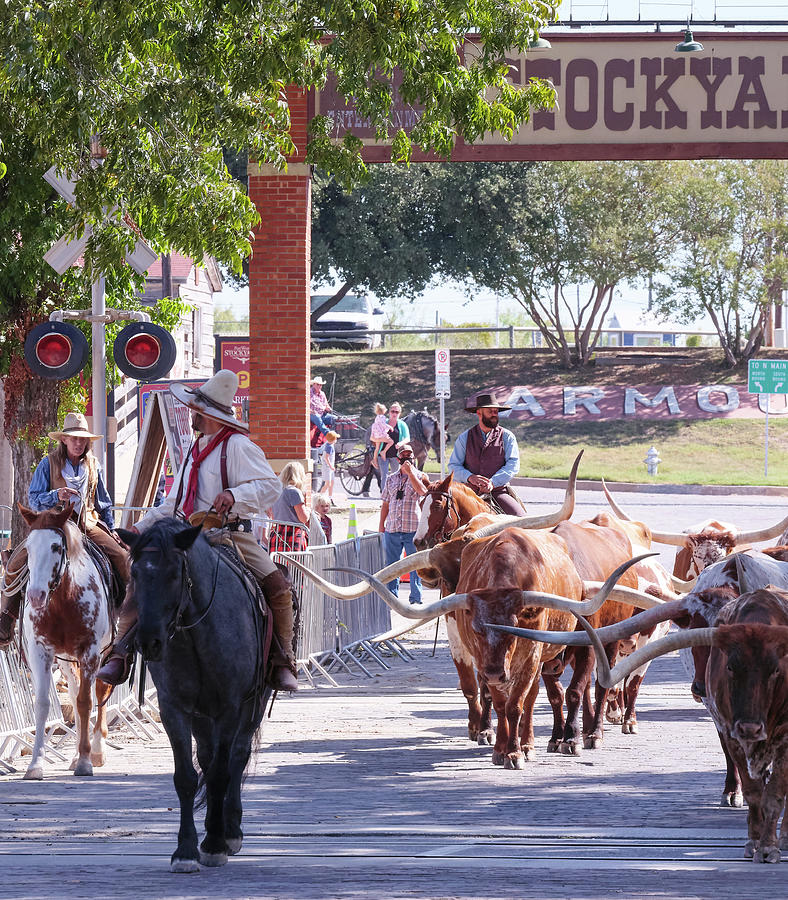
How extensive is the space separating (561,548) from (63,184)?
18.6 feet

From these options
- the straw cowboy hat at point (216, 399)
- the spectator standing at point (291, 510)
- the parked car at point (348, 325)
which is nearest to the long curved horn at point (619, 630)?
the straw cowboy hat at point (216, 399)

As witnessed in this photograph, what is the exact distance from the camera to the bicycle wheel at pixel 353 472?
117ft

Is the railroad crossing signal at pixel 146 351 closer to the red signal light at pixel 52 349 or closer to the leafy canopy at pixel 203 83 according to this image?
the red signal light at pixel 52 349

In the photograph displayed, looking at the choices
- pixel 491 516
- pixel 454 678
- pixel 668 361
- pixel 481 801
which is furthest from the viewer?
pixel 668 361

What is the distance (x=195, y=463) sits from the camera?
8.52m

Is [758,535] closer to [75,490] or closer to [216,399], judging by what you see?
[216,399]

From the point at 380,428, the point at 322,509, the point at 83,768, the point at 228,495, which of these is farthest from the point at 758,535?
the point at 380,428

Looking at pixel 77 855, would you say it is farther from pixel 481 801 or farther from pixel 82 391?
pixel 82 391

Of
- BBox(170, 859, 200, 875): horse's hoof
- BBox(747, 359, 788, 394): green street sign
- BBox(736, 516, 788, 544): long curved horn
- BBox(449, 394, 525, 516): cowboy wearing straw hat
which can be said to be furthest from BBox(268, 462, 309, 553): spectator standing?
BBox(747, 359, 788, 394): green street sign

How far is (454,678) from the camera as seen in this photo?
14570 millimetres

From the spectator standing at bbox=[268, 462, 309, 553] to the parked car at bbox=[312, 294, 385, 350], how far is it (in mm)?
40759

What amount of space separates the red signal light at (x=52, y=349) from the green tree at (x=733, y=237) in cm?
4027

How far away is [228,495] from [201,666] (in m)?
1.10

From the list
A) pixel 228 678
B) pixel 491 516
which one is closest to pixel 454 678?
pixel 491 516
